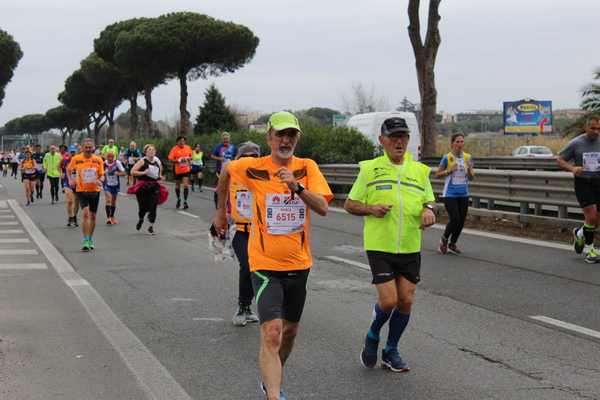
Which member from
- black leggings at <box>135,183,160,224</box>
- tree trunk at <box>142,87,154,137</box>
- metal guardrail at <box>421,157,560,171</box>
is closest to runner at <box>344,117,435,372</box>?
black leggings at <box>135,183,160,224</box>

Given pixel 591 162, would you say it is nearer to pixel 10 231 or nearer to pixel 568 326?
pixel 568 326

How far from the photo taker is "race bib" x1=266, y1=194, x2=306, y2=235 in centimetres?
500

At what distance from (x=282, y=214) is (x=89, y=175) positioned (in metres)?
9.52

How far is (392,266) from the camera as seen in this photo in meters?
5.89

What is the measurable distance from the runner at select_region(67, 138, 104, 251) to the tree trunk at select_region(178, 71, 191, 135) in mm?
37084

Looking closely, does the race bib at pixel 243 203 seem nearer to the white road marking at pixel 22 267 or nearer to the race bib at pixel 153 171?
the white road marking at pixel 22 267

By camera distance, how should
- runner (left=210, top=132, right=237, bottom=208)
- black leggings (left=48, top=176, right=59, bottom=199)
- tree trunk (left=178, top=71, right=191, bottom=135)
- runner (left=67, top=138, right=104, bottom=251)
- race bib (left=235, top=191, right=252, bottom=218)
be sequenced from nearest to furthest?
race bib (left=235, top=191, right=252, bottom=218) < runner (left=67, top=138, right=104, bottom=251) < runner (left=210, top=132, right=237, bottom=208) < black leggings (left=48, top=176, right=59, bottom=199) < tree trunk (left=178, top=71, right=191, bottom=135)

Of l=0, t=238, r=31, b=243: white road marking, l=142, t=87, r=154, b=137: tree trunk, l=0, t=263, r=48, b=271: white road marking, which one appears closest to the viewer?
l=0, t=263, r=48, b=271: white road marking

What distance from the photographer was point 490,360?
628cm

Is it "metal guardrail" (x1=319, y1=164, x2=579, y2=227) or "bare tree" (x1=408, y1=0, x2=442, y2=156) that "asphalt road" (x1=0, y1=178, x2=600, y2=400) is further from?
"bare tree" (x1=408, y1=0, x2=442, y2=156)

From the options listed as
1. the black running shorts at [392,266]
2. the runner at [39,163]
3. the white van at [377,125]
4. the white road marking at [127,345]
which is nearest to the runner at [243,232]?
the white road marking at [127,345]

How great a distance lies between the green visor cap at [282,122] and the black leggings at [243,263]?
263cm

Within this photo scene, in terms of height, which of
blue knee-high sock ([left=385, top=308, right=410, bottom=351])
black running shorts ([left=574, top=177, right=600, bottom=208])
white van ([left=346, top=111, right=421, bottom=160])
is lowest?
blue knee-high sock ([left=385, top=308, right=410, bottom=351])

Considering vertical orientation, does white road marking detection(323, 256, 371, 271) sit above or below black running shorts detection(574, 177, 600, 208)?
below
